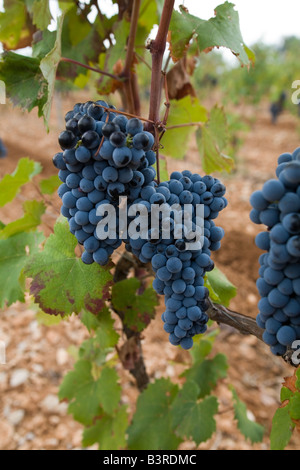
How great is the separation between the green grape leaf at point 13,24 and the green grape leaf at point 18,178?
1.41 ft

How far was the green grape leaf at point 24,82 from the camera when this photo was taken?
1.01 metres

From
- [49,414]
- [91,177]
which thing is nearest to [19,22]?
[91,177]

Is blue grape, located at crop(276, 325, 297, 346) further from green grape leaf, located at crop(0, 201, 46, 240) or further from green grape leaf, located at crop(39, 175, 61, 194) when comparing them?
green grape leaf, located at crop(39, 175, 61, 194)

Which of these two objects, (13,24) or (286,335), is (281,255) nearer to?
(286,335)

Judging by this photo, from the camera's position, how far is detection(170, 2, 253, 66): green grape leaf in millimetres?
882

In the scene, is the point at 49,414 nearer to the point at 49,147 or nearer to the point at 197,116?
the point at 197,116

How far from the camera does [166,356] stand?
2.41 meters

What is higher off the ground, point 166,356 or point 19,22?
point 19,22

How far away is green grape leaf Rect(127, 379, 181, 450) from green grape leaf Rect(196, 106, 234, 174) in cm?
96

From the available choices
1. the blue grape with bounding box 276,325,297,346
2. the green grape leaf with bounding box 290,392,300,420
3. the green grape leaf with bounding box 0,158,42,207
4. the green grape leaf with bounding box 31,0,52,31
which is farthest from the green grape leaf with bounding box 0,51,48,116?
the green grape leaf with bounding box 290,392,300,420

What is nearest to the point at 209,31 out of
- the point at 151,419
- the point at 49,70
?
the point at 49,70

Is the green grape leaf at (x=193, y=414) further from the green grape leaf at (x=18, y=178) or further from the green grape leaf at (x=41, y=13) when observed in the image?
the green grape leaf at (x=41, y=13)

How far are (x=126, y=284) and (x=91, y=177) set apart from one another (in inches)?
21.6

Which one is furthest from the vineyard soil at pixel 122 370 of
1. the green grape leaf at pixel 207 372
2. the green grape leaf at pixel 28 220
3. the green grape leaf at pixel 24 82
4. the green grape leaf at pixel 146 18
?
the green grape leaf at pixel 146 18
